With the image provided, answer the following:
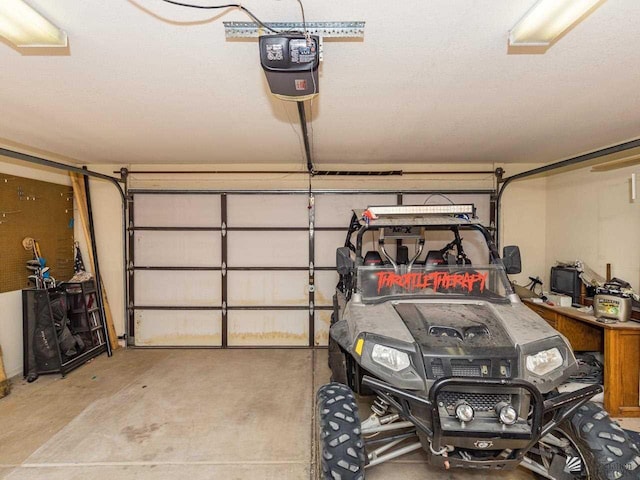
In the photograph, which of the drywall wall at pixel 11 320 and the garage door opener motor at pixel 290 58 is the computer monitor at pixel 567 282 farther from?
the drywall wall at pixel 11 320

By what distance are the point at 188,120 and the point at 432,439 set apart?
3.23m

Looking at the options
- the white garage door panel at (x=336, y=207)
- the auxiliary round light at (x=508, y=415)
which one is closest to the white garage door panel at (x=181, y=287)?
the white garage door panel at (x=336, y=207)

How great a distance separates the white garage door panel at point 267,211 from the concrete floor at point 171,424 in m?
2.08

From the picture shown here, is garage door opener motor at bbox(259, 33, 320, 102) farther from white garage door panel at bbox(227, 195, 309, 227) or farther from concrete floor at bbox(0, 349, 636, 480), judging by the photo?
white garage door panel at bbox(227, 195, 309, 227)

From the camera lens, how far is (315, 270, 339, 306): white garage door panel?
5285 mm

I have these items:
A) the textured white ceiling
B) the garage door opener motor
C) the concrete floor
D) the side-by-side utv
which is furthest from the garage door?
the garage door opener motor

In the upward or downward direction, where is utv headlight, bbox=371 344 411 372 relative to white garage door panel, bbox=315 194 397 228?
downward

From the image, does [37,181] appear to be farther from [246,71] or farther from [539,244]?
[539,244]

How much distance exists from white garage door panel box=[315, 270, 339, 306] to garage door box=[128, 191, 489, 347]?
0.02m

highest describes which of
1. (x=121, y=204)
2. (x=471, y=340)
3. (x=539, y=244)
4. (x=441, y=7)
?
(x=441, y=7)

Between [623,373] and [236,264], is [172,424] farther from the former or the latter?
[623,373]

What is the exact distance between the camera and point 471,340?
2.10m

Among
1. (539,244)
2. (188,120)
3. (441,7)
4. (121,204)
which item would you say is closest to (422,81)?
(441,7)

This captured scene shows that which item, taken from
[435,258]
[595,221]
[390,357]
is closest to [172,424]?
[390,357]
